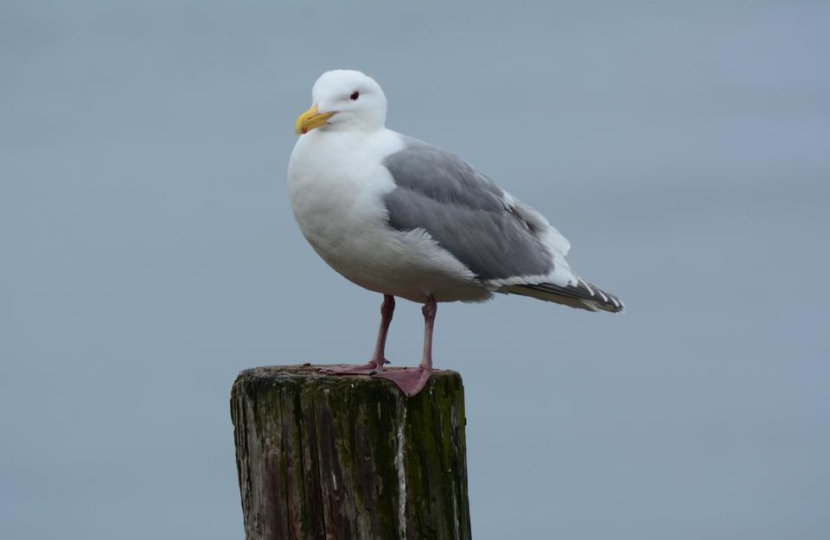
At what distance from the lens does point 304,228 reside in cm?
553

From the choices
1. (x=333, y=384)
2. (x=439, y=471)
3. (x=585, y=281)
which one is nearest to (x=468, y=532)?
(x=439, y=471)

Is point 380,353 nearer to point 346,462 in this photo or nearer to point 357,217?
point 357,217

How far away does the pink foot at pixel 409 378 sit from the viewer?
476cm

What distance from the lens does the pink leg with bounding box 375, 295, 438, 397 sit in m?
4.78

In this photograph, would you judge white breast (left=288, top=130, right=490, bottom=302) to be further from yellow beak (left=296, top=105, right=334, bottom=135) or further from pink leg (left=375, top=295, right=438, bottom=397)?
pink leg (left=375, top=295, right=438, bottom=397)

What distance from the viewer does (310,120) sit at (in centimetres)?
550

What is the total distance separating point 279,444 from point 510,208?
2.08 m

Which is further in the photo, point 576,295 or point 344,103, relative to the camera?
point 576,295

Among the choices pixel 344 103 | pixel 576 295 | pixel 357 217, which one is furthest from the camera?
pixel 576 295

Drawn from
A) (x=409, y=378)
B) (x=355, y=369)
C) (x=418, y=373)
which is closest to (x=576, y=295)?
(x=355, y=369)

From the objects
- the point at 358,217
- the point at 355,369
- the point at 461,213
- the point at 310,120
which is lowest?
the point at 355,369

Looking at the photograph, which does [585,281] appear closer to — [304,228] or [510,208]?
[510,208]

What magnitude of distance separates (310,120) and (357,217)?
0.52 meters

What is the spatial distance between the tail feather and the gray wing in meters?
0.10
